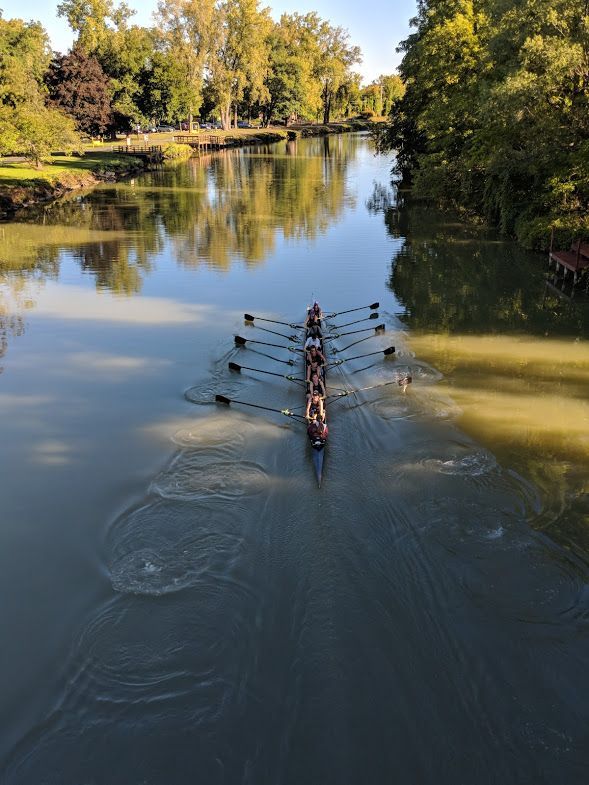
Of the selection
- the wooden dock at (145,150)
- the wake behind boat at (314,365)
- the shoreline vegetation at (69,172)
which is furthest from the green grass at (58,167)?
the wake behind boat at (314,365)

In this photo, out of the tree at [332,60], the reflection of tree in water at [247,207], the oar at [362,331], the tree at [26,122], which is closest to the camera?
the oar at [362,331]

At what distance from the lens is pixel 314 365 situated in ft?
55.1

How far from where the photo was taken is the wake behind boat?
13.8 m

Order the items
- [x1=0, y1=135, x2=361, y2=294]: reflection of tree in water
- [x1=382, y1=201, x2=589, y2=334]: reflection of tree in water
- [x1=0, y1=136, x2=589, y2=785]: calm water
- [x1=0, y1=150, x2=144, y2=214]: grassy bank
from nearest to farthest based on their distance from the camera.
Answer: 1. [x1=0, y1=136, x2=589, y2=785]: calm water
2. [x1=382, y1=201, x2=589, y2=334]: reflection of tree in water
3. [x1=0, y1=135, x2=361, y2=294]: reflection of tree in water
4. [x1=0, y1=150, x2=144, y2=214]: grassy bank

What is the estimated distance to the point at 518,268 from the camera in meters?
30.7

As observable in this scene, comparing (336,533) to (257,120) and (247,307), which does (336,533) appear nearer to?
(247,307)

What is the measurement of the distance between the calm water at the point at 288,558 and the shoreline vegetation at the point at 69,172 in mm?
30659

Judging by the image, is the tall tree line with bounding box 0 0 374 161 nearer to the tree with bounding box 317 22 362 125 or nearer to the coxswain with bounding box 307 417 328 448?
the tree with bounding box 317 22 362 125

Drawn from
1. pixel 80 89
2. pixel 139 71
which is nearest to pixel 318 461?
pixel 80 89

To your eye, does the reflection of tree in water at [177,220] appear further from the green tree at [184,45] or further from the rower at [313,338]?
the green tree at [184,45]

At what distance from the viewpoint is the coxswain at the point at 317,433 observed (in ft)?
44.0

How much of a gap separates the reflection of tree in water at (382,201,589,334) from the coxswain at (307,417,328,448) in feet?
34.2

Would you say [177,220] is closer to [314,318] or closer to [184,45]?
[314,318]

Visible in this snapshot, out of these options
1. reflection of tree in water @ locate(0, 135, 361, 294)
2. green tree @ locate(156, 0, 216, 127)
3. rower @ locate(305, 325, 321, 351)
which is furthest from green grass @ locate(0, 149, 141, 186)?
rower @ locate(305, 325, 321, 351)
